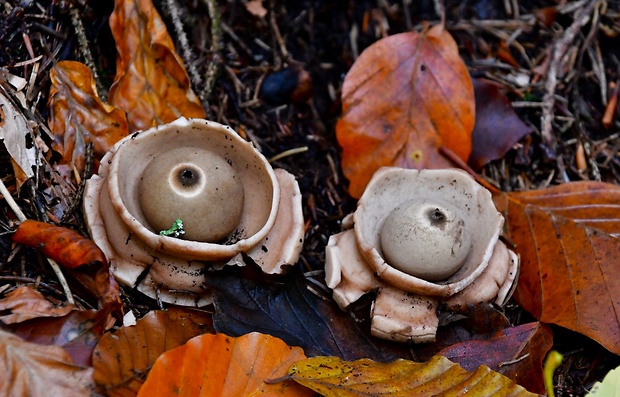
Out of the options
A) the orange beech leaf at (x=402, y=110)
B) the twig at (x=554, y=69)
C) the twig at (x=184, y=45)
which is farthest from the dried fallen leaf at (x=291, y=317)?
the twig at (x=554, y=69)

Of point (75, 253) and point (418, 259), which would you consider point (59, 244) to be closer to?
point (75, 253)

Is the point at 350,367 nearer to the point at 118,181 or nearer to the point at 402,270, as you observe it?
the point at 402,270

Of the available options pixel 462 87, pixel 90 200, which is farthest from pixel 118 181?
pixel 462 87

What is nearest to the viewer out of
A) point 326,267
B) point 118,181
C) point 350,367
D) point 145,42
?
point 350,367

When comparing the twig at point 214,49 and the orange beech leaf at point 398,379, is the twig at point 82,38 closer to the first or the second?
the twig at point 214,49

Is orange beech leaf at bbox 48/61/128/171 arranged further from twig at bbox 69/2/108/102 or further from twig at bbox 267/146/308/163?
twig at bbox 267/146/308/163

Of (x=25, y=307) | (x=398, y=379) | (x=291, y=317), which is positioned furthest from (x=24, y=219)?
(x=398, y=379)
